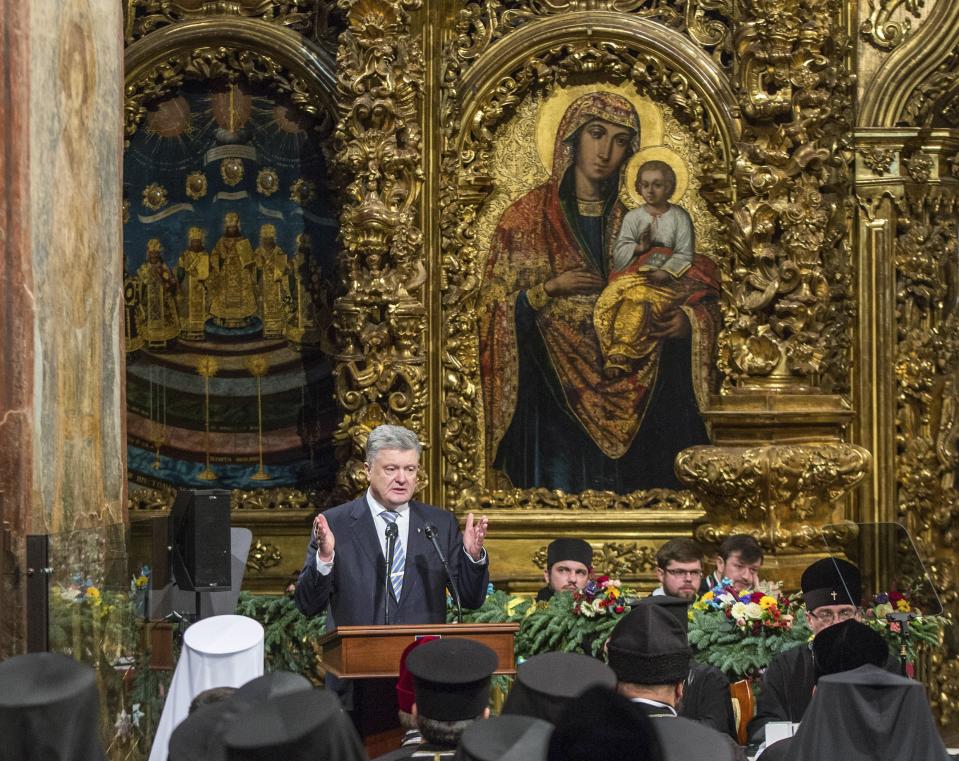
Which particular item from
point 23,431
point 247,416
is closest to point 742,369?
point 247,416

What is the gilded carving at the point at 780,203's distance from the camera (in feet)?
40.9

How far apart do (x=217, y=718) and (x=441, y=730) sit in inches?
42.3

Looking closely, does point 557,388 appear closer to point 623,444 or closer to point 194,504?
point 623,444

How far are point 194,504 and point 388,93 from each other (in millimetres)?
4497

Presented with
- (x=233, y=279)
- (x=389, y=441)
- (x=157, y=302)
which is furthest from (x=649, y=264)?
(x=389, y=441)

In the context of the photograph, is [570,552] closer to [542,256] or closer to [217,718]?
[542,256]

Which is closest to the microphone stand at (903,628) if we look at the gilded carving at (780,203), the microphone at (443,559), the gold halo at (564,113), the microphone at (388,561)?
the microphone at (443,559)

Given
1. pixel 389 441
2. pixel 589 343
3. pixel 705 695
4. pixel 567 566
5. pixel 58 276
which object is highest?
pixel 58 276

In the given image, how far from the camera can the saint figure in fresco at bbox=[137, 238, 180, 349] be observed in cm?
1377

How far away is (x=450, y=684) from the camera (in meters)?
6.09

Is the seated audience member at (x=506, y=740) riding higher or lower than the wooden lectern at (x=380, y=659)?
higher

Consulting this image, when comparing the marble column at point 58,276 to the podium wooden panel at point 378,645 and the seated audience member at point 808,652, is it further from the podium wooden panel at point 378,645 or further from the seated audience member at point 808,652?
the seated audience member at point 808,652

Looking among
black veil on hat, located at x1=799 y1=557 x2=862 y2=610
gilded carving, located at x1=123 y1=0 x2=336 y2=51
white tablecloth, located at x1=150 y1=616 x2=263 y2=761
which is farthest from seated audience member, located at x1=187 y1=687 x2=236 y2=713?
gilded carving, located at x1=123 y1=0 x2=336 y2=51

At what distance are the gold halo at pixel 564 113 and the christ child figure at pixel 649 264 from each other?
219mm
